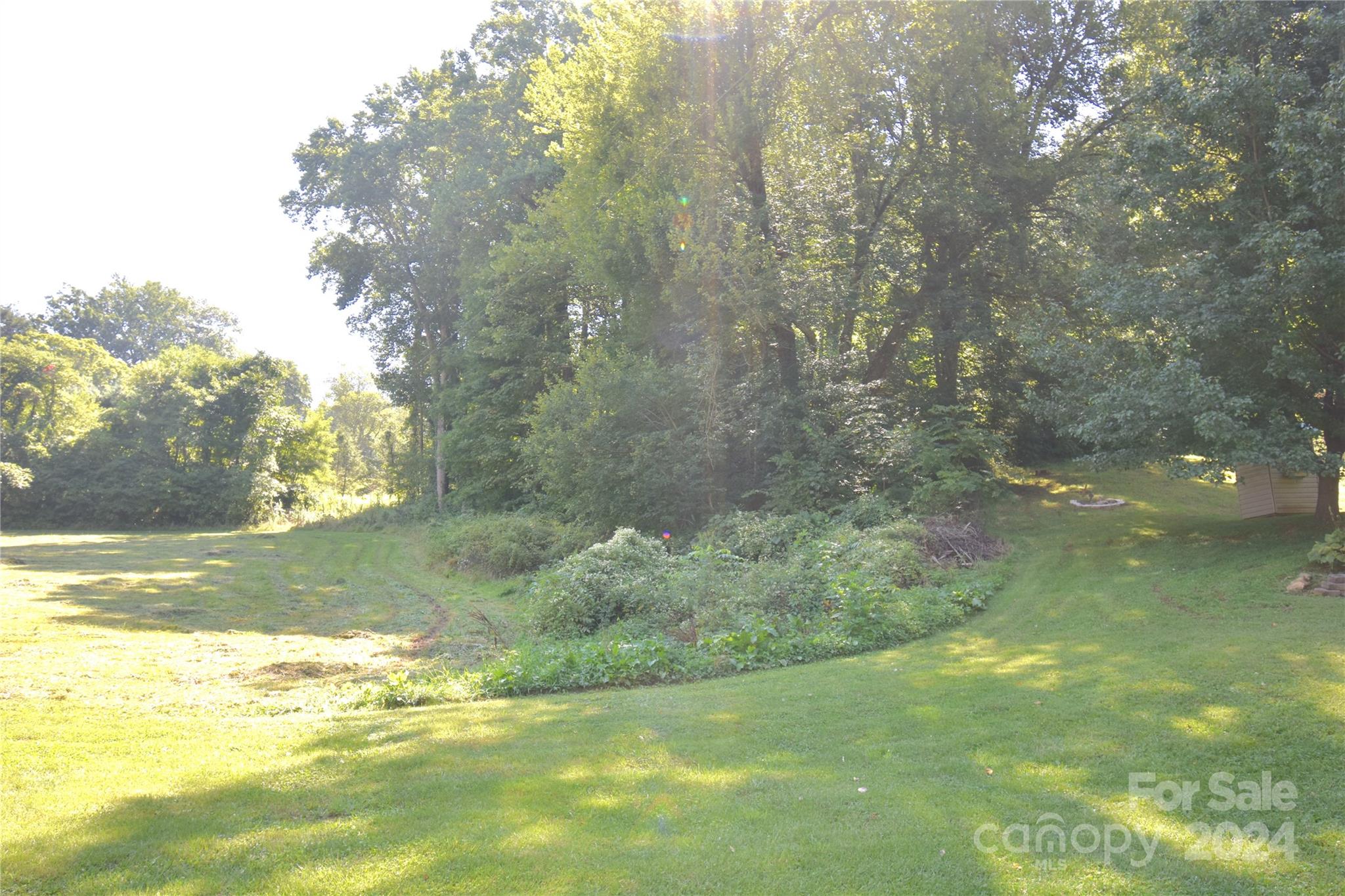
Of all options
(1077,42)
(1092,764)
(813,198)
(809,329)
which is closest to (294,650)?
(1092,764)

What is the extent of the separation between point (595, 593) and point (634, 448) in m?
8.22

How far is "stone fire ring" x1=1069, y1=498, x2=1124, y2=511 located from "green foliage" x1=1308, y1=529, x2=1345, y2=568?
8.69 meters

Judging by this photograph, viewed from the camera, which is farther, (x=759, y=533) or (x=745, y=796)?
(x=759, y=533)

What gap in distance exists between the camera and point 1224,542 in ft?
47.4

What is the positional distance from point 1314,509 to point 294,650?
62.9 feet

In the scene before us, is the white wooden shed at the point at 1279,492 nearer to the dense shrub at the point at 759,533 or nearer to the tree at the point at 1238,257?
the tree at the point at 1238,257

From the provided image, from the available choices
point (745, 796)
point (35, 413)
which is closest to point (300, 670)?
point (745, 796)

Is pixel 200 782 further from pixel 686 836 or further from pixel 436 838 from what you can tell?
pixel 686 836

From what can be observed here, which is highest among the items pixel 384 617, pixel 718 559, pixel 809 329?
pixel 809 329

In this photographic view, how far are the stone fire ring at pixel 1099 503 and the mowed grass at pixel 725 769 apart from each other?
9069mm

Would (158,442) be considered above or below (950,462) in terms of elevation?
above

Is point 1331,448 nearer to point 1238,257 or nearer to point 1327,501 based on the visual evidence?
point 1327,501

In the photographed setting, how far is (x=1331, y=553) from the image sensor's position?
11133mm

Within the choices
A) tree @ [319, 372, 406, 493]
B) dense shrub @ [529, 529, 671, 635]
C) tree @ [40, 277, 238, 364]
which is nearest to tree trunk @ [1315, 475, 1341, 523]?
dense shrub @ [529, 529, 671, 635]
